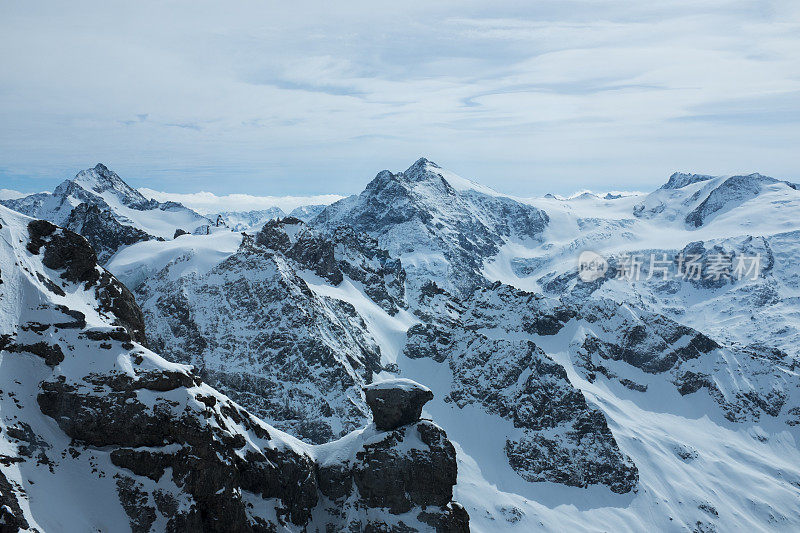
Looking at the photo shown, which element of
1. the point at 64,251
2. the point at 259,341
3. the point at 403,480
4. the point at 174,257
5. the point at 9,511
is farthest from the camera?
the point at 174,257

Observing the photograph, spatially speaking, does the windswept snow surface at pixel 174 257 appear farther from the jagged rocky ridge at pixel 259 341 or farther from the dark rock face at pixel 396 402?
the dark rock face at pixel 396 402

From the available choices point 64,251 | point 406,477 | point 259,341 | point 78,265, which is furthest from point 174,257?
point 406,477

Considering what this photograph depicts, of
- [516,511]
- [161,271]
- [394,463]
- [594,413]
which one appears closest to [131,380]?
[394,463]

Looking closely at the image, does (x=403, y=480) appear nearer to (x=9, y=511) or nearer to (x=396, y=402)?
(x=396, y=402)

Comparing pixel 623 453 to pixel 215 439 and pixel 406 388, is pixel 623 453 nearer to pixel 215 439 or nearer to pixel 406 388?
pixel 406 388

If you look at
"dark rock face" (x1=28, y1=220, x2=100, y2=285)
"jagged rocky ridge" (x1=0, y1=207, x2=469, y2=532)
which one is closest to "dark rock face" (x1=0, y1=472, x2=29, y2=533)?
"jagged rocky ridge" (x1=0, y1=207, x2=469, y2=532)

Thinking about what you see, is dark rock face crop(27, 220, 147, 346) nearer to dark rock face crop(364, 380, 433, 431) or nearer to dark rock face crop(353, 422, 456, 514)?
dark rock face crop(364, 380, 433, 431)
